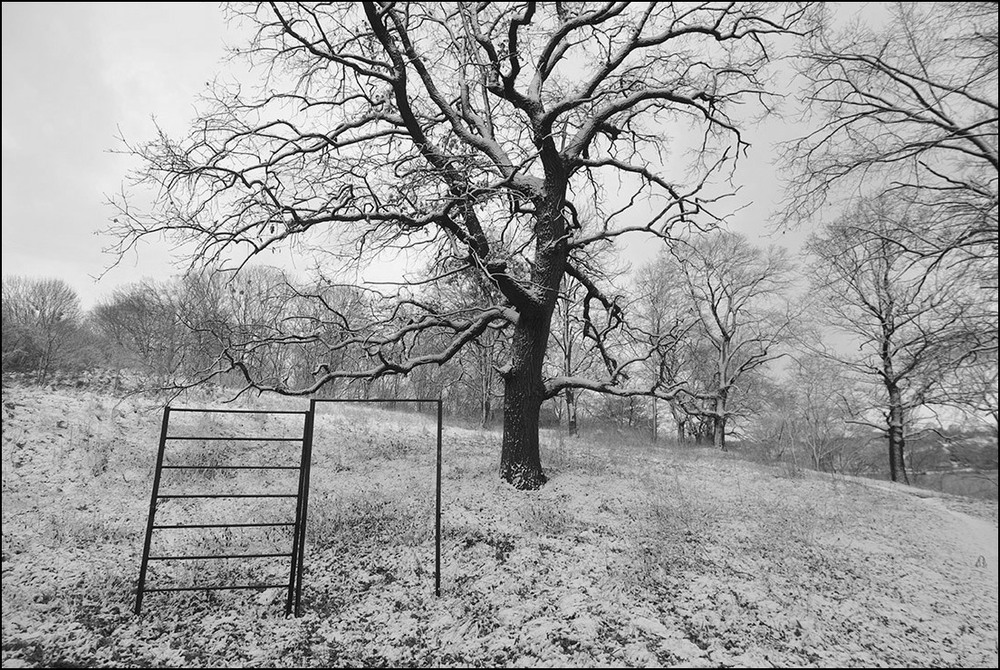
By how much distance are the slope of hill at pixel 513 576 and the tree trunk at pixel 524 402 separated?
2.17 ft

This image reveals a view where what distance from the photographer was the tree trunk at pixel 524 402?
9.09m

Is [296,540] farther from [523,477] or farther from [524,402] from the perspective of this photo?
[524,402]

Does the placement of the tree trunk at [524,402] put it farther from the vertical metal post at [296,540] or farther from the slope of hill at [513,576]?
the vertical metal post at [296,540]

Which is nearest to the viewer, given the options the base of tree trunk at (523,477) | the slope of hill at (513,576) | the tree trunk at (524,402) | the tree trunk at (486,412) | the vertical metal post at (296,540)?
the slope of hill at (513,576)

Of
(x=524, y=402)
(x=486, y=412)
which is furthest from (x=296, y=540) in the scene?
(x=486, y=412)

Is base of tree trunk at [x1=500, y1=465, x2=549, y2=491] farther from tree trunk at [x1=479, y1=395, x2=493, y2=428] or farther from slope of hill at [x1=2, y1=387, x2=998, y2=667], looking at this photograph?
tree trunk at [x1=479, y1=395, x2=493, y2=428]

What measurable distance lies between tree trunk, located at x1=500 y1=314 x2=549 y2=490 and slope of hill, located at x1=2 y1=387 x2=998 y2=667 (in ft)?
2.17

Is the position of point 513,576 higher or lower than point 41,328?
lower

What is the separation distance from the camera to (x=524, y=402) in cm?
913

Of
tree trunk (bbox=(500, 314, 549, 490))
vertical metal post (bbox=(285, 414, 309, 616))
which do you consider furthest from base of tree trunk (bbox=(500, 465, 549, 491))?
vertical metal post (bbox=(285, 414, 309, 616))

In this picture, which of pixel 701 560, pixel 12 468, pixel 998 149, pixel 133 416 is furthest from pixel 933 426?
pixel 133 416

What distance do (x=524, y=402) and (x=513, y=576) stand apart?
Answer: 3869mm

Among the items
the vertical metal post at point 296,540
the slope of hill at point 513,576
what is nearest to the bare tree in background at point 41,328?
the slope of hill at point 513,576

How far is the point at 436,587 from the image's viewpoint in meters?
5.38
